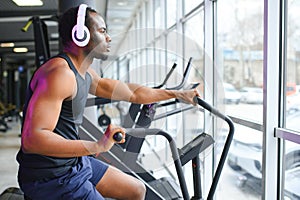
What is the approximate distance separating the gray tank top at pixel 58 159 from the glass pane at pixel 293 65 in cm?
136

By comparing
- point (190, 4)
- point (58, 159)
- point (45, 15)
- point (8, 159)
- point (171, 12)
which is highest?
point (45, 15)

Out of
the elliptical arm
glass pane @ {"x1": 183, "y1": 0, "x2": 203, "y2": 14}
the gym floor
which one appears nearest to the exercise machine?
the elliptical arm

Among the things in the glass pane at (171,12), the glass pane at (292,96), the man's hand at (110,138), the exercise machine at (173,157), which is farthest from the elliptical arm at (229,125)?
the glass pane at (171,12)

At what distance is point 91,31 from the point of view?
5.60ft

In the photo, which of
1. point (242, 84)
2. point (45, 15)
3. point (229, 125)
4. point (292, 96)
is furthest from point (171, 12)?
point (229, 125)

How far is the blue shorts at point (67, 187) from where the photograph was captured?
1.63m

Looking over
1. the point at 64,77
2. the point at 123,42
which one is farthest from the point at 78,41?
the point at 123,42

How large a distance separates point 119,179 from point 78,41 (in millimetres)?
728

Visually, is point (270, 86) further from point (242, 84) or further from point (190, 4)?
point (242, 84)

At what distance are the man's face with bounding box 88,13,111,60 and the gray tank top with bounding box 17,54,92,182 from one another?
0.48 feet

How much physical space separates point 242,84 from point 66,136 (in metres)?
3.61

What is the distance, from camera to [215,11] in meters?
3.73

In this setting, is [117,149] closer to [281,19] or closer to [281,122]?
[281,122]

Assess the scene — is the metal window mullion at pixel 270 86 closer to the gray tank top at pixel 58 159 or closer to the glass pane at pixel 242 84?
the glass pane at pixel 242 84
